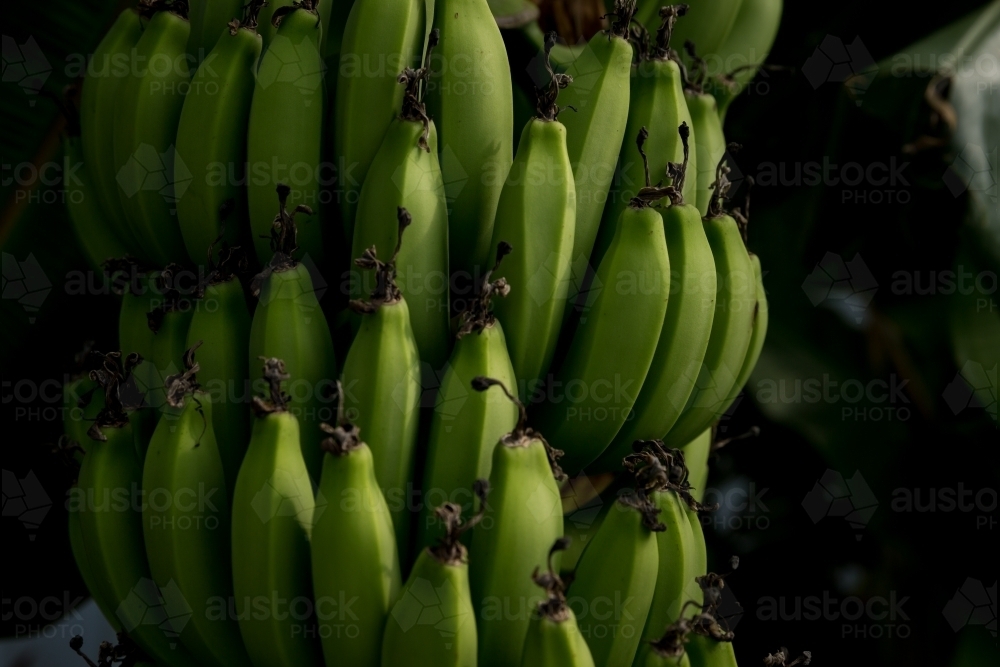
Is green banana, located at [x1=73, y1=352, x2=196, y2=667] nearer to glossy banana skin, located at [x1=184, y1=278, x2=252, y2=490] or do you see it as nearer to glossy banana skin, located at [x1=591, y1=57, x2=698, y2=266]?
glossy banana skin, located at [x1=184, y1=278, x2=252, y2=490]

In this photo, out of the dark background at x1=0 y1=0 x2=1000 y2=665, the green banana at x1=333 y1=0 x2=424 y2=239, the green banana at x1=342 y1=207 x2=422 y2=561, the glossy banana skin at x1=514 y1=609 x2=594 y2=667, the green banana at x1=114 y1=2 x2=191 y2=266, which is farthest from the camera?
the dark background at x1=0 y1=0 x2=1000 y2=665

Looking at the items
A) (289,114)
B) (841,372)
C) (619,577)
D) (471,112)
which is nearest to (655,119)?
(471,112)

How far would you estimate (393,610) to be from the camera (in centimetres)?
97

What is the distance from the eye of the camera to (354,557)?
3.21ft

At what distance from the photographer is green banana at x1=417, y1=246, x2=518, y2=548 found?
1.05m

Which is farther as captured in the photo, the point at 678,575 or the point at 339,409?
the point at 678,575

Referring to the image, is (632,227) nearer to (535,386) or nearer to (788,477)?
(535,386)

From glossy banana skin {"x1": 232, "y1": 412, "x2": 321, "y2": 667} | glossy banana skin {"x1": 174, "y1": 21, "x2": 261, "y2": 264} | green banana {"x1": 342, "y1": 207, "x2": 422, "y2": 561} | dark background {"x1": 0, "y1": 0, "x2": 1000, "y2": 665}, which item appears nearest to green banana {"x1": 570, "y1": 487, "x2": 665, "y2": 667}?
green banana {"x1": 342, "y1": 207, "x2": 422, "y2": 561}

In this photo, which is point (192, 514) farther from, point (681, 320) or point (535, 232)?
point (681, 320)

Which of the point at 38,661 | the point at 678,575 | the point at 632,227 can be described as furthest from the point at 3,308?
the point at 38,661

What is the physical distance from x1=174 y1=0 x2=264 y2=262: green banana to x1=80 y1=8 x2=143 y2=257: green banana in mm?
186

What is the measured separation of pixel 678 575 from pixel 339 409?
1.60 ft

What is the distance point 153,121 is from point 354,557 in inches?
27.4

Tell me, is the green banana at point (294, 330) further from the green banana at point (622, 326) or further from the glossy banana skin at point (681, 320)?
the glossy banana skin at point (681, 320)
